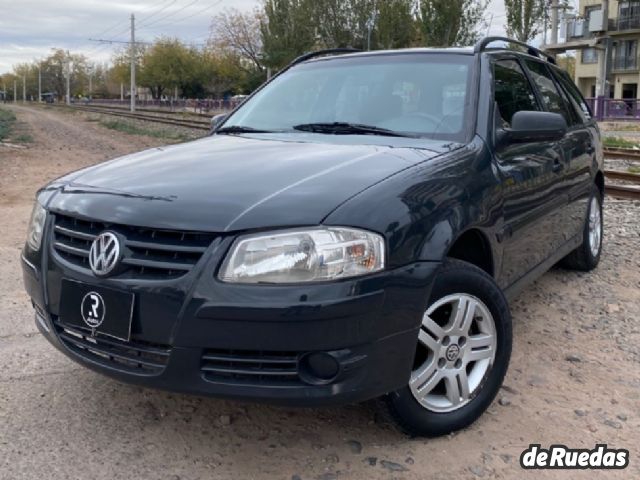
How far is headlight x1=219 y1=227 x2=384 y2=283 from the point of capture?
2336mm

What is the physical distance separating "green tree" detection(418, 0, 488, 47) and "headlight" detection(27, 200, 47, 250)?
29.8m

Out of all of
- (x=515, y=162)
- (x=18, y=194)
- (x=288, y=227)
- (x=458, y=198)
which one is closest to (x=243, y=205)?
(x=288, y=227)

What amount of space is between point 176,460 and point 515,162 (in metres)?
2.15

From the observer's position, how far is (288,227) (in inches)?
93.4

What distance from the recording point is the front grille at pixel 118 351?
2459 mm

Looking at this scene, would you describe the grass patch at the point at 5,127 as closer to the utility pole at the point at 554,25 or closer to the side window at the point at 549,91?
the side window at the point at 549,91

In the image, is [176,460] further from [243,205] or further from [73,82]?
[73,82]

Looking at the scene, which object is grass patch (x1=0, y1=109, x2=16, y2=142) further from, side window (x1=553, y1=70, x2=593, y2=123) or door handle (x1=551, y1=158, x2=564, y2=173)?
door handle (x1=551, y1=158, x2=564, y2=173)

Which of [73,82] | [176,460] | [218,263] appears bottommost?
[176,460]

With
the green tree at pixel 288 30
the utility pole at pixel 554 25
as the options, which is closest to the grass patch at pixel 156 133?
the green tree at pixel 288 30

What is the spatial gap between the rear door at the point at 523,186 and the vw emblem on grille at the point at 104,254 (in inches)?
70.6

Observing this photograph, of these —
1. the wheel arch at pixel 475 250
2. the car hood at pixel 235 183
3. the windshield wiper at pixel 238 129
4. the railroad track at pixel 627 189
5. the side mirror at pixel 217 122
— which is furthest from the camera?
the railroad track at pixel 627 189

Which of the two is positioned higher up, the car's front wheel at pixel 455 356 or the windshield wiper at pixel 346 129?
the windshield wiper at pixel 346 129

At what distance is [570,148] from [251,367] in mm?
2961
